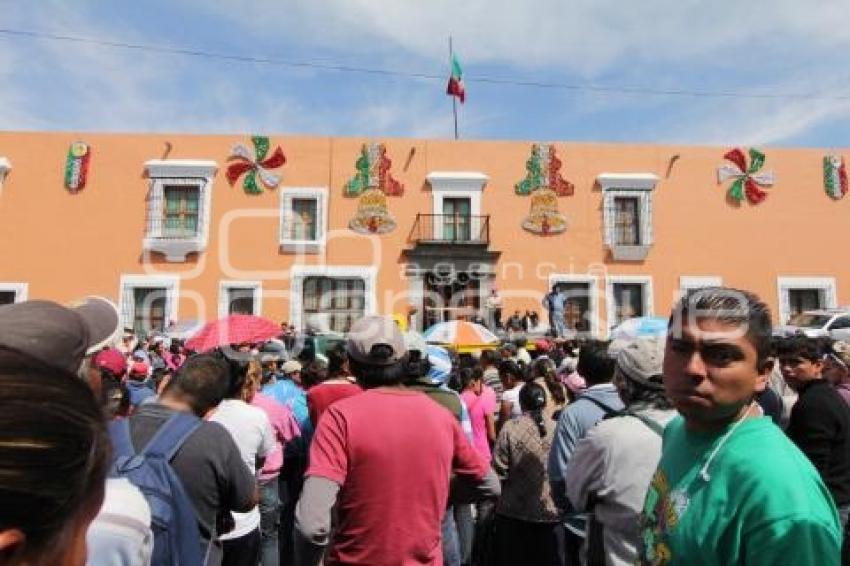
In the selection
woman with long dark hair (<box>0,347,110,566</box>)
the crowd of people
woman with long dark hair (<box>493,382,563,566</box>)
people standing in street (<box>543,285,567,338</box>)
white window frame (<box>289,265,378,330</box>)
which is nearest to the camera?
woman with long dark hair (<box>0,347,110,566</box>)


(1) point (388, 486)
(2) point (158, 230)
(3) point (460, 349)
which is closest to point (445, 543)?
(1) point (388, 486)

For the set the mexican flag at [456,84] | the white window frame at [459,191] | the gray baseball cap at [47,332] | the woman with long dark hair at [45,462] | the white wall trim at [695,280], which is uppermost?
the mexican flag at [456,84]

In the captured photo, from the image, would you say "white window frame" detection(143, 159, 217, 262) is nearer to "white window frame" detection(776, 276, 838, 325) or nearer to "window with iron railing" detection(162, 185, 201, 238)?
"window with iron railing" detection(162, 185, 201, 238)

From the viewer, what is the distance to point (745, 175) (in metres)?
19.6

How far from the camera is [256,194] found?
1900cm

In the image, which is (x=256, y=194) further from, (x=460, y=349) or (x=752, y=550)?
(x=752, y=550)

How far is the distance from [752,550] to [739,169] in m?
20.7

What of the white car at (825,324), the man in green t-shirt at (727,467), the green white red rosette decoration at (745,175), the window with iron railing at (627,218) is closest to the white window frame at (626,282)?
the window with iron railing at (627,218)

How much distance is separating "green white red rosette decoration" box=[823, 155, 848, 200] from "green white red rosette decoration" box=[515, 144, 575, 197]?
7760 millimetres

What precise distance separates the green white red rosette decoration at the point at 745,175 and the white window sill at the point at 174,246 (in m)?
15.6

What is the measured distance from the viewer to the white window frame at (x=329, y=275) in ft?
61.0

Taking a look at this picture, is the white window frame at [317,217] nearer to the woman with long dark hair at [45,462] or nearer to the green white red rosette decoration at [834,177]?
the green white red rosette decoration at [834,177]

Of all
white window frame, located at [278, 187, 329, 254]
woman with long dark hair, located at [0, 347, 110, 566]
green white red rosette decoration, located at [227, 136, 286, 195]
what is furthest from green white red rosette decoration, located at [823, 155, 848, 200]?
woman with long dark hair, located at [0, 347, 110, 566]

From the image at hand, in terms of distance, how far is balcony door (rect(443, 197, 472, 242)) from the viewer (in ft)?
63.6
